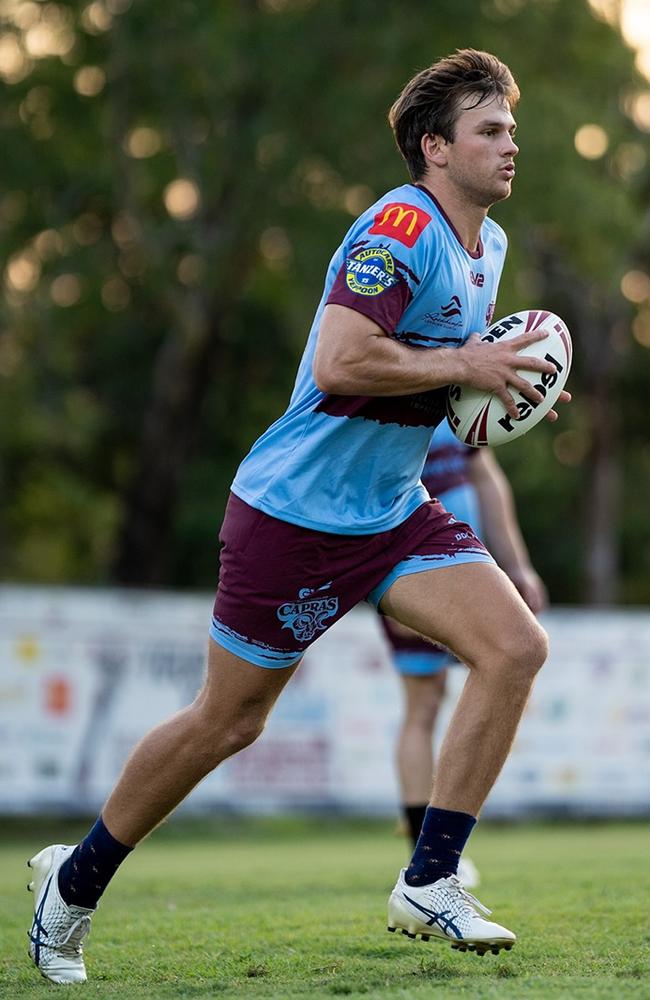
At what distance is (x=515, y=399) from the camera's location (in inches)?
176

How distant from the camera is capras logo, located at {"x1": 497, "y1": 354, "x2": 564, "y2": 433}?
4.49 metres

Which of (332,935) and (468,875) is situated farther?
(468,875)

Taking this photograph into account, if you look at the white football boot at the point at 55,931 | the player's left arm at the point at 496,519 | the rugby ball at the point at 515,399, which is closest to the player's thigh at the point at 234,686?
the white football boot at the point at 55,931

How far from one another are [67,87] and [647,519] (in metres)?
25.0

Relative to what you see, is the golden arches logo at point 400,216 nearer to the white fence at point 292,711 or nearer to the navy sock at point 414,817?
the navy sock at point 414,817

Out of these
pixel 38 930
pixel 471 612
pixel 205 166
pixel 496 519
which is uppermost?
pixel 205 166

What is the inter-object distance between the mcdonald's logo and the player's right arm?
0.24m

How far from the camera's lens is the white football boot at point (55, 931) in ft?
14.2

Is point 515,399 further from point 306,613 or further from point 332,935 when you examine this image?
point 332,935

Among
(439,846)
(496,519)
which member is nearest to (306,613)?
(439,846)

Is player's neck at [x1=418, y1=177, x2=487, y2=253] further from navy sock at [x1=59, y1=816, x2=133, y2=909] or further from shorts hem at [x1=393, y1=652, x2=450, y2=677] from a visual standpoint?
shorts hem at [x1=393, y1=652, x2=450, y2=677]

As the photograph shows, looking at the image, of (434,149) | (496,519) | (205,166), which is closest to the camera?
(434,149)

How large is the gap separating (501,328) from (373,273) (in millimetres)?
575

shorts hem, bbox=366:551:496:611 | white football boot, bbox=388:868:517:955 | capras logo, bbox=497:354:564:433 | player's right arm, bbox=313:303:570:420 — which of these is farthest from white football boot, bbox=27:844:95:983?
capras logo, bbox=497:354:564:433
